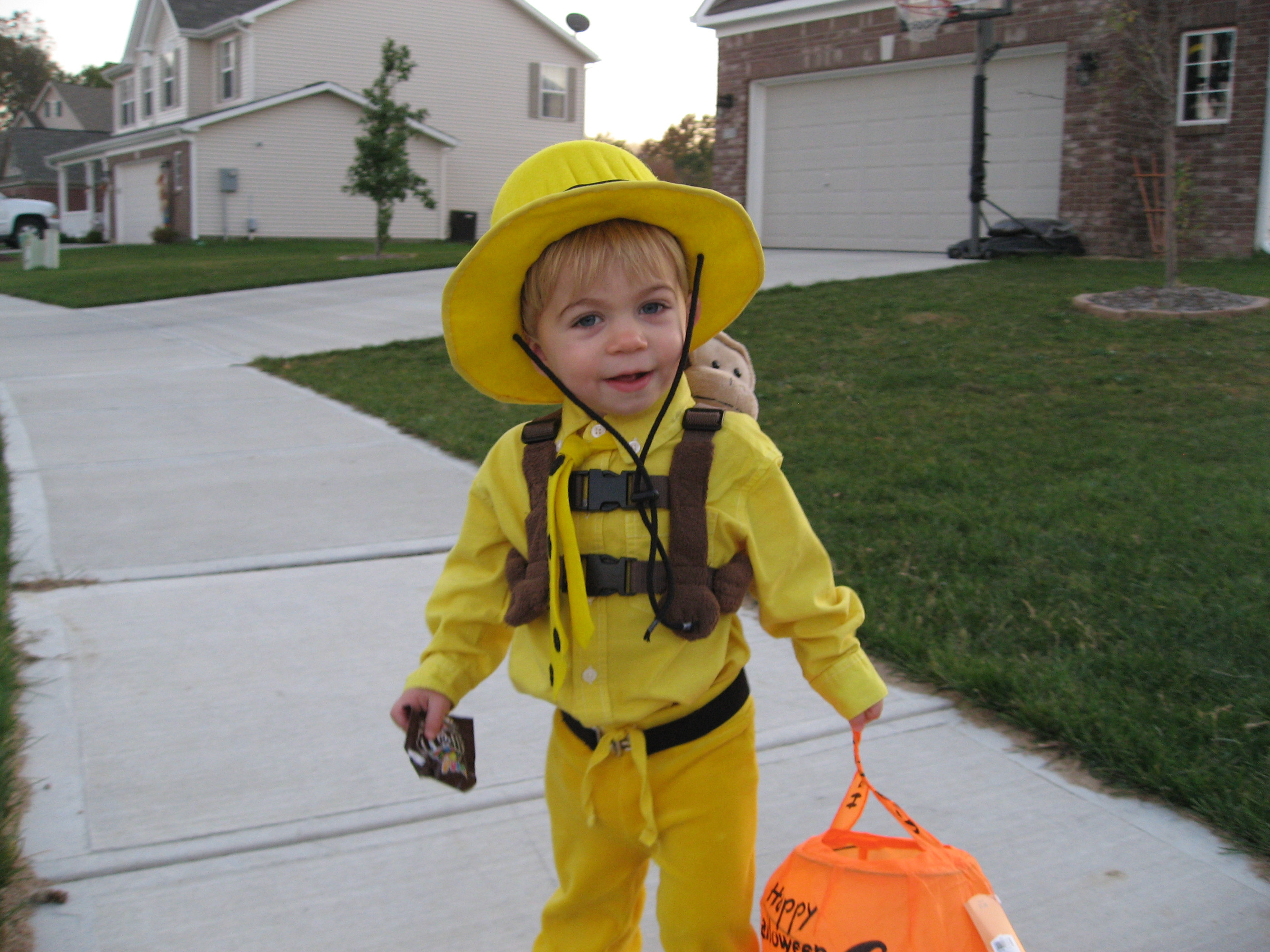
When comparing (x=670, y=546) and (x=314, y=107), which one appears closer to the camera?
(x=670, y=546)

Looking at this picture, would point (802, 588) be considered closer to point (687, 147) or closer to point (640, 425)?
point (640, 425)

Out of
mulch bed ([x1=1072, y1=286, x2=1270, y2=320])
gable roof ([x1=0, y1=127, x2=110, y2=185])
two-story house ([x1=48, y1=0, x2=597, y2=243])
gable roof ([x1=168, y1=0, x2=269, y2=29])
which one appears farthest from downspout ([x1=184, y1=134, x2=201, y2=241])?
mulch bed ([x1=1072, y1=286, x2=1270, y2=320])

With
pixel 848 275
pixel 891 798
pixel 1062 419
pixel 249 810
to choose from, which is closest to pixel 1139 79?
pixel 848 275

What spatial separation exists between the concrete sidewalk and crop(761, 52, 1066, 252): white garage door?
1062cm

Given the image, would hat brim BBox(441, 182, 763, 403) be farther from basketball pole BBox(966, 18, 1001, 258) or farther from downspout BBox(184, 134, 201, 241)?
downspout BBox(184, 134, 201, 241)

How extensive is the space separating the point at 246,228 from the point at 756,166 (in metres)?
16.5

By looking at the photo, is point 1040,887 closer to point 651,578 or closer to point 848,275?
point 651,578

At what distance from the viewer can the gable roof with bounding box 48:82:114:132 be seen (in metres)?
50.8

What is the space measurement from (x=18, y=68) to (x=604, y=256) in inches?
2979

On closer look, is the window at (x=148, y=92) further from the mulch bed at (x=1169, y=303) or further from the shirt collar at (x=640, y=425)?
the shirt collar at (x=640, y=425)

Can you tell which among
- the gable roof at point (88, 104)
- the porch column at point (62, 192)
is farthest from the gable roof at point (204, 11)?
the gable roof at point (88, 104)

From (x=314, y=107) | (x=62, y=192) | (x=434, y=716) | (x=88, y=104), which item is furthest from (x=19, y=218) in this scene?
(x=434, y=716)

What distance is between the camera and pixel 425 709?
193 centimetres

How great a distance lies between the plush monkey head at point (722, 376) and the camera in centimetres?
269
